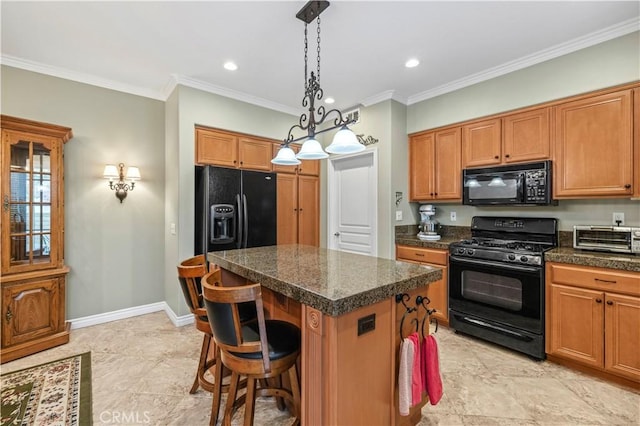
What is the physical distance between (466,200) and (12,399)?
4.28 m

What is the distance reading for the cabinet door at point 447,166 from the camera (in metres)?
3.48

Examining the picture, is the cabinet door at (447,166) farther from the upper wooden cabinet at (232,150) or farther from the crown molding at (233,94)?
the upper wooden cabinet at (232,150)

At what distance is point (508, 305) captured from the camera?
2.72 m

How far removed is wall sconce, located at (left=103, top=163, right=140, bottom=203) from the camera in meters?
3.30

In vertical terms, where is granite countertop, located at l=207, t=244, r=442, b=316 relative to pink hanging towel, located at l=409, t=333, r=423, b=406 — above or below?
above

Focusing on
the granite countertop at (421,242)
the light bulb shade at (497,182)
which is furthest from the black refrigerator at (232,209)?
the light bulb shade at (497,182)

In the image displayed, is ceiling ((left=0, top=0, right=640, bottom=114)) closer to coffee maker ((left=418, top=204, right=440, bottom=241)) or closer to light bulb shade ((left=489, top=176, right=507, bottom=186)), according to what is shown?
light bulb shade ((left=489, top=176, right=507, bottom=186))

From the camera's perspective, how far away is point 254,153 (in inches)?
155

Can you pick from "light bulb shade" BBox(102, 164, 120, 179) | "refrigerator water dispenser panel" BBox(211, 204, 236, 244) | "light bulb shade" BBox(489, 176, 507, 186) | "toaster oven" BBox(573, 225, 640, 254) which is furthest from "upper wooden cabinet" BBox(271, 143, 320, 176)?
"toaster oven" BBox(573, 225, 640, 254)

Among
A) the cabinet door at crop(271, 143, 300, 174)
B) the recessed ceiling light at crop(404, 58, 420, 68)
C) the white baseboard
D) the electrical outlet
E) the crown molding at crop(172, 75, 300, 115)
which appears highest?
the recessed ceiling light at crop(404, 58, 420, 68)

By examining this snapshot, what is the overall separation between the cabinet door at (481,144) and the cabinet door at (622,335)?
1598 millimetres

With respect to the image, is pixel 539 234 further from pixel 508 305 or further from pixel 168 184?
pixel 168 184

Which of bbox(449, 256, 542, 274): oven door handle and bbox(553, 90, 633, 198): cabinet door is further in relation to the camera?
bbox(449, 256, 542, 274): oven door handle

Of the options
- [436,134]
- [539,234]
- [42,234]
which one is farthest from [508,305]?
[42,234]
